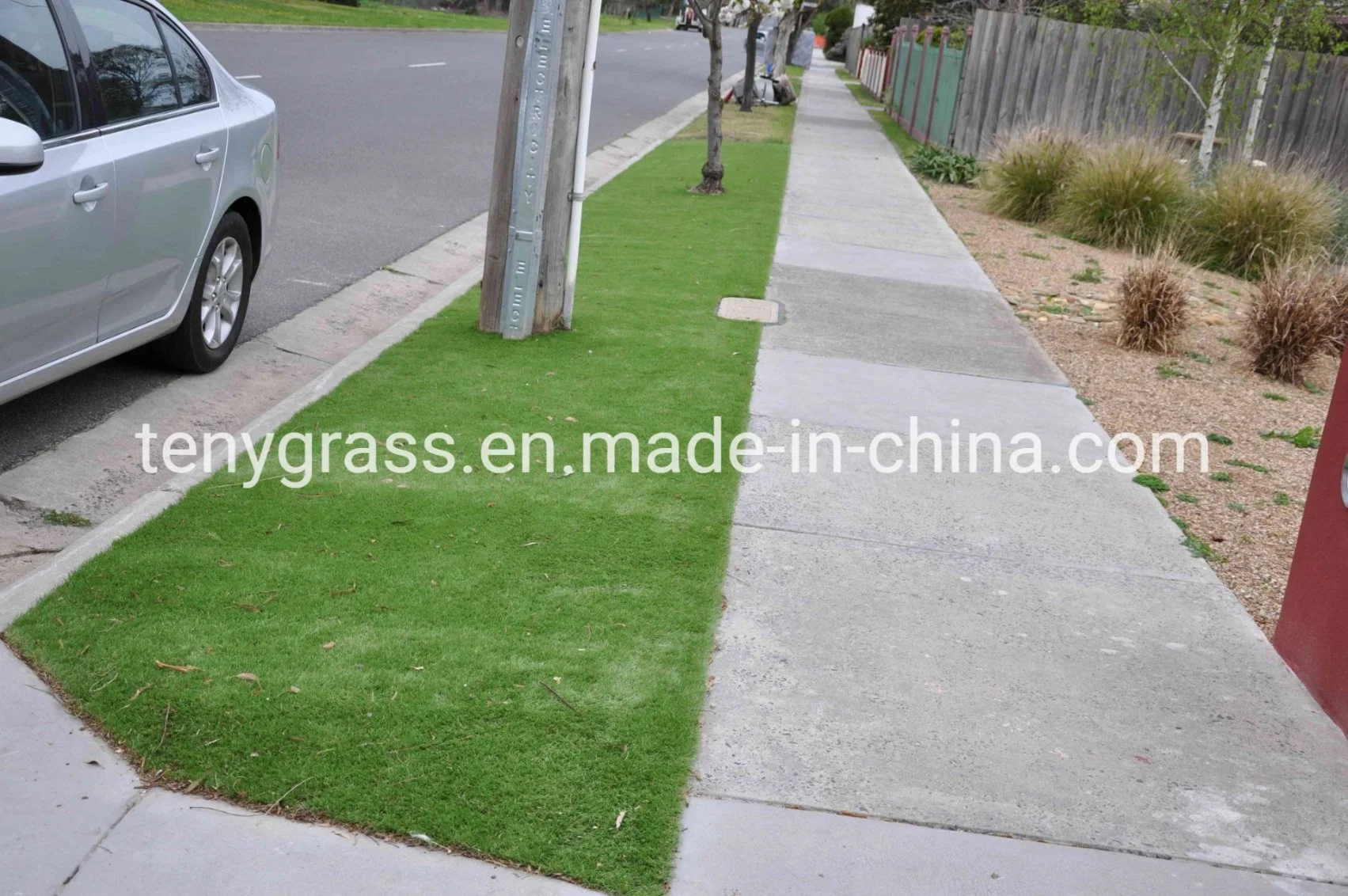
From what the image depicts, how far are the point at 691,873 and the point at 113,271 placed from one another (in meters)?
3.45

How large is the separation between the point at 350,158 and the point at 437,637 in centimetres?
1048

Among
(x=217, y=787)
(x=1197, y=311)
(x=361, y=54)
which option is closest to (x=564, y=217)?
(x=217, y=787)

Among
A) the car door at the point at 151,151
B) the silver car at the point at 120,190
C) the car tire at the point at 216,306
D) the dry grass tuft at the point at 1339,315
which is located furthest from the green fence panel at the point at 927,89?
the car door at the point at 151,151

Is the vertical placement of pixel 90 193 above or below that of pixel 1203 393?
above

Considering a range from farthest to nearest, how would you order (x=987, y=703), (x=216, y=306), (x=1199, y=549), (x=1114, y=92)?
(x=1114, y=92)
(x=216, y=306)
(x=1199, y=549)
(x=987, y=703)

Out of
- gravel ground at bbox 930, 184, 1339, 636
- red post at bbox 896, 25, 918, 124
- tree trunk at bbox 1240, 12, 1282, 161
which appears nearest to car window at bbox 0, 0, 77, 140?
gravel ground at bbox 930, 184, 1339, 636

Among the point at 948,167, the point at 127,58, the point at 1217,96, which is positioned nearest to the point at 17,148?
the point at 127,58

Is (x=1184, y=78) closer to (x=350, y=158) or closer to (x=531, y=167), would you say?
(x=350, y=158)

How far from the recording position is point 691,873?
299cm

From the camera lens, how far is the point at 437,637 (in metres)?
3.88

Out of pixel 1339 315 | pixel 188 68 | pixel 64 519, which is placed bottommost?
pixel 64 519

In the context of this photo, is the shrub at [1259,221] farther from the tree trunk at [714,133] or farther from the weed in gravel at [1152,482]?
the weed in gravel at [1152,482]

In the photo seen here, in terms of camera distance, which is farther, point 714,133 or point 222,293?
point 714,133

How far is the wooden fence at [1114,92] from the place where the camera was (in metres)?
16.7
